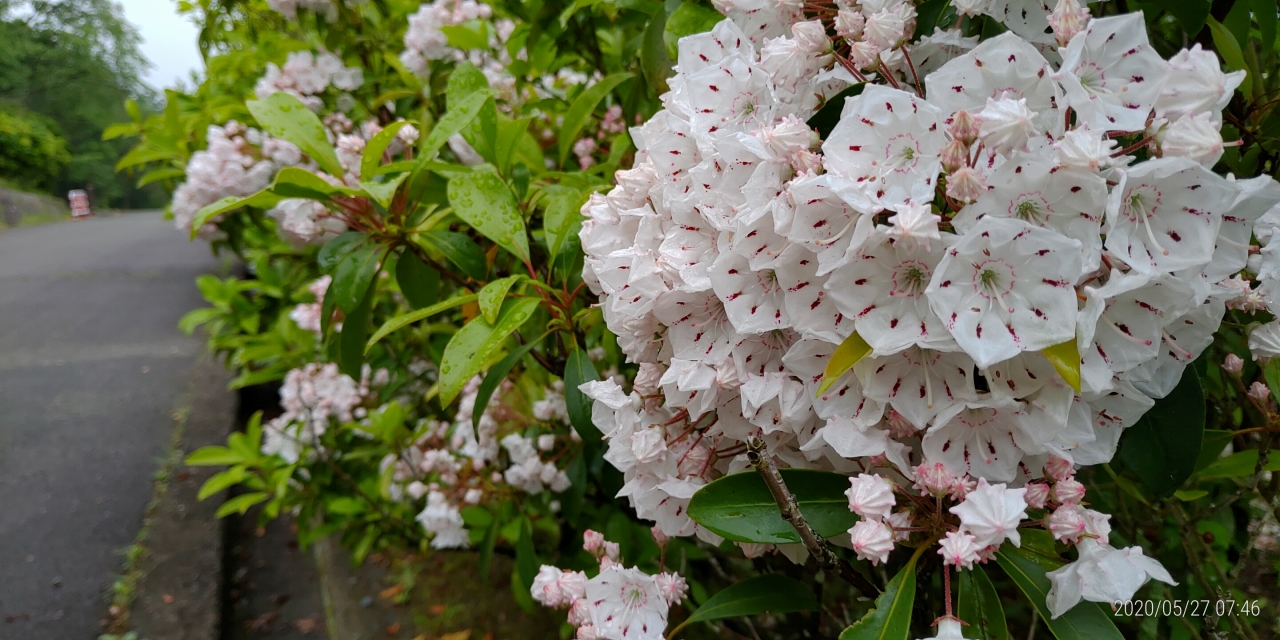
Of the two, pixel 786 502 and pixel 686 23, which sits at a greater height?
pixel 686 23

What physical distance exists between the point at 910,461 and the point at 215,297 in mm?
3450

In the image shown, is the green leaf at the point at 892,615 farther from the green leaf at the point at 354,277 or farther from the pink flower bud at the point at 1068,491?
the green leaf at the point at 354,277

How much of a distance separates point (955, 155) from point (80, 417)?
509cm

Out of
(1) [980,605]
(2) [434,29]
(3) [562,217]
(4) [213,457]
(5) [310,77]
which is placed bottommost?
(4) [213,457]

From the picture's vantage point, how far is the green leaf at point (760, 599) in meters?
1.05

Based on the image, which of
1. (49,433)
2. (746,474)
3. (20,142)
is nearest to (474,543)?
(746,474)

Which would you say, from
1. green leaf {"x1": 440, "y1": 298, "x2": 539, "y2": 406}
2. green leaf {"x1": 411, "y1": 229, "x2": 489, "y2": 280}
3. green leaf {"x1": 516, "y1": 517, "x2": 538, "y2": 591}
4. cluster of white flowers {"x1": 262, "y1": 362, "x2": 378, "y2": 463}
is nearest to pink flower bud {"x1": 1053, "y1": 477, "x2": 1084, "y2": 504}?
green leaf {"x1": 440, "y1": 298, "x2": 539, "y2": 406}

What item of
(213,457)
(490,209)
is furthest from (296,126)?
(213,457)

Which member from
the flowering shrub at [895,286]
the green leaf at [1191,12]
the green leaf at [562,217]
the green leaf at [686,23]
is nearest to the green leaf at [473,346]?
the flowering shrub at [895,286]

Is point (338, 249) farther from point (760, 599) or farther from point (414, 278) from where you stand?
point (760, 599)

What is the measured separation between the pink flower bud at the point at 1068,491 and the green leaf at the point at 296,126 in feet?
3.85

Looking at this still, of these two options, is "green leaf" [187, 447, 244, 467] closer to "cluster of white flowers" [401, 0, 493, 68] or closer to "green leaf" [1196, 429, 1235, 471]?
"cluster of white flowers" [401, 0, 493, 68]

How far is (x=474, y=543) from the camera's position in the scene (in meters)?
2.28

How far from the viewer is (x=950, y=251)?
0.60 metres
